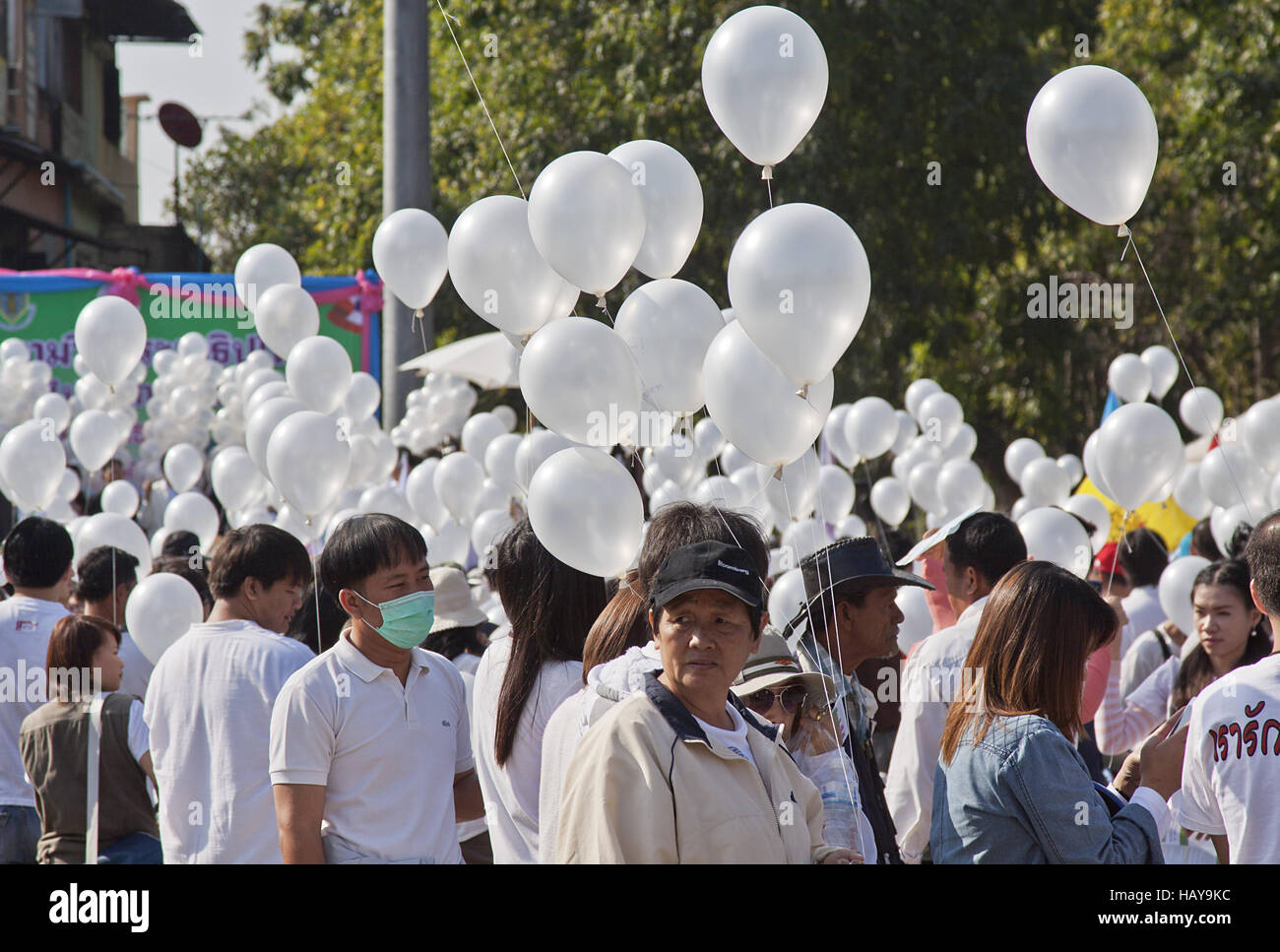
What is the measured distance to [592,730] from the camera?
2295 millimetres

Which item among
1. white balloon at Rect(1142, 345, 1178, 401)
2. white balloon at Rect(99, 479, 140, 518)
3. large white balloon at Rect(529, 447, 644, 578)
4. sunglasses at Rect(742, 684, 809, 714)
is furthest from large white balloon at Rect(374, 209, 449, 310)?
white balloon at Rect(1142, 345, 1178, 401)

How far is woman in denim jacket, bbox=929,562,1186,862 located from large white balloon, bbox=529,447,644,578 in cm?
84

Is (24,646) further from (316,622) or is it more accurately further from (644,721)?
(644,721)

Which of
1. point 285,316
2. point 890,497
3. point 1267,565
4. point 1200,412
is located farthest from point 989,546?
point 890,497

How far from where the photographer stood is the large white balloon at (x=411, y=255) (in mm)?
5176

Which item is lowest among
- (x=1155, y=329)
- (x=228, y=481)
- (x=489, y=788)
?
(x=489, y=788)

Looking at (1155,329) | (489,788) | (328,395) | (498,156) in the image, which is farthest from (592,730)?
(1155,329)

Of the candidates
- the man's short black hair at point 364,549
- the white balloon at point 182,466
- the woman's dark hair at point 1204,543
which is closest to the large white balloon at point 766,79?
the man's short black hair at point 364,549

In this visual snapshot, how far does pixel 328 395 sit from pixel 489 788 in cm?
346

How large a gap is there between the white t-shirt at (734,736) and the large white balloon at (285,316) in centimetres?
427

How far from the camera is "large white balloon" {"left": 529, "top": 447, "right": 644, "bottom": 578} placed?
310cm

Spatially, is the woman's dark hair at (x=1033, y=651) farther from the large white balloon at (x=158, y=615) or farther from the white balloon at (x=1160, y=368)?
the white balloon at (x=1160, y=368)
